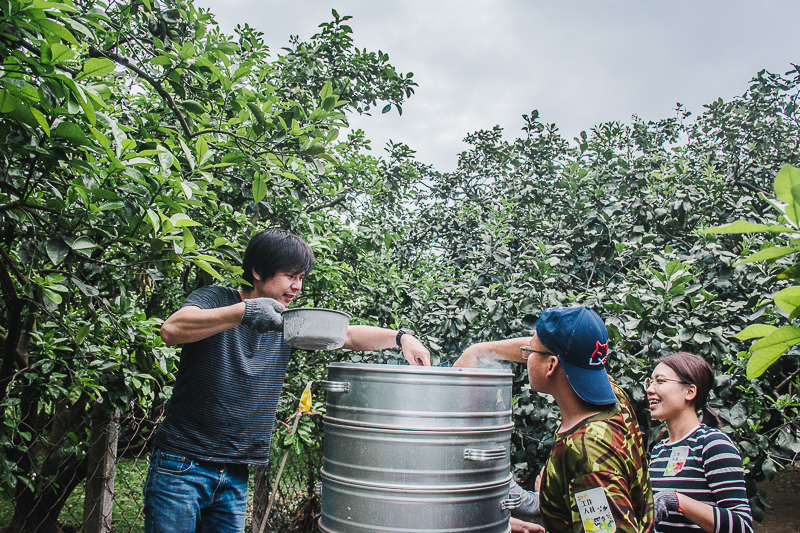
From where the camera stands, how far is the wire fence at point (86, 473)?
10.1ft

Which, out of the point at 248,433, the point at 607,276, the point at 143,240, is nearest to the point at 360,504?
the point at 248,433

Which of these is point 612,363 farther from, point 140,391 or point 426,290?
point 140,391

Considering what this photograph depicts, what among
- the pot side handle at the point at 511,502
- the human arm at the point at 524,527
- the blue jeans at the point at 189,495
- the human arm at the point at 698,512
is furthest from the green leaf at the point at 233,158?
the human arm at the point at 698,512

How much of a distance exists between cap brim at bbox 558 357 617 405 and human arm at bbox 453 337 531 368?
2.07 feet

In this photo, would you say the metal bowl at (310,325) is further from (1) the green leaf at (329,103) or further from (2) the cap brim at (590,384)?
(1) the green leaf at (329,103)

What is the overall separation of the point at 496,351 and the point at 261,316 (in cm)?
95

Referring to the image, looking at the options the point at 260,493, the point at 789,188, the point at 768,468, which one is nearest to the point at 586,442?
the point at 789,188

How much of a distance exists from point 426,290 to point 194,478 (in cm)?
256

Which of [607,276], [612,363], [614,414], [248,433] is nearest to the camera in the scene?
[614,414]

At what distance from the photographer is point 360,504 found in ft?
5.36

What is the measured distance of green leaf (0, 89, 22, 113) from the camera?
4.17ft

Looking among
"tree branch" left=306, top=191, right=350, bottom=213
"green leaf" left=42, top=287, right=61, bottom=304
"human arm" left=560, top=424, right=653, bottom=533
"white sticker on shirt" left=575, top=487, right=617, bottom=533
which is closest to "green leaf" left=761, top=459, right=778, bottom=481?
"human arm" left=560, top=424, right=653, bottom=533

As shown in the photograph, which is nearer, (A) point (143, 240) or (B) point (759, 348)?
(B) point (759, 348)

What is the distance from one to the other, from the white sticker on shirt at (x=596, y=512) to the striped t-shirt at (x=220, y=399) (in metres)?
1.19
